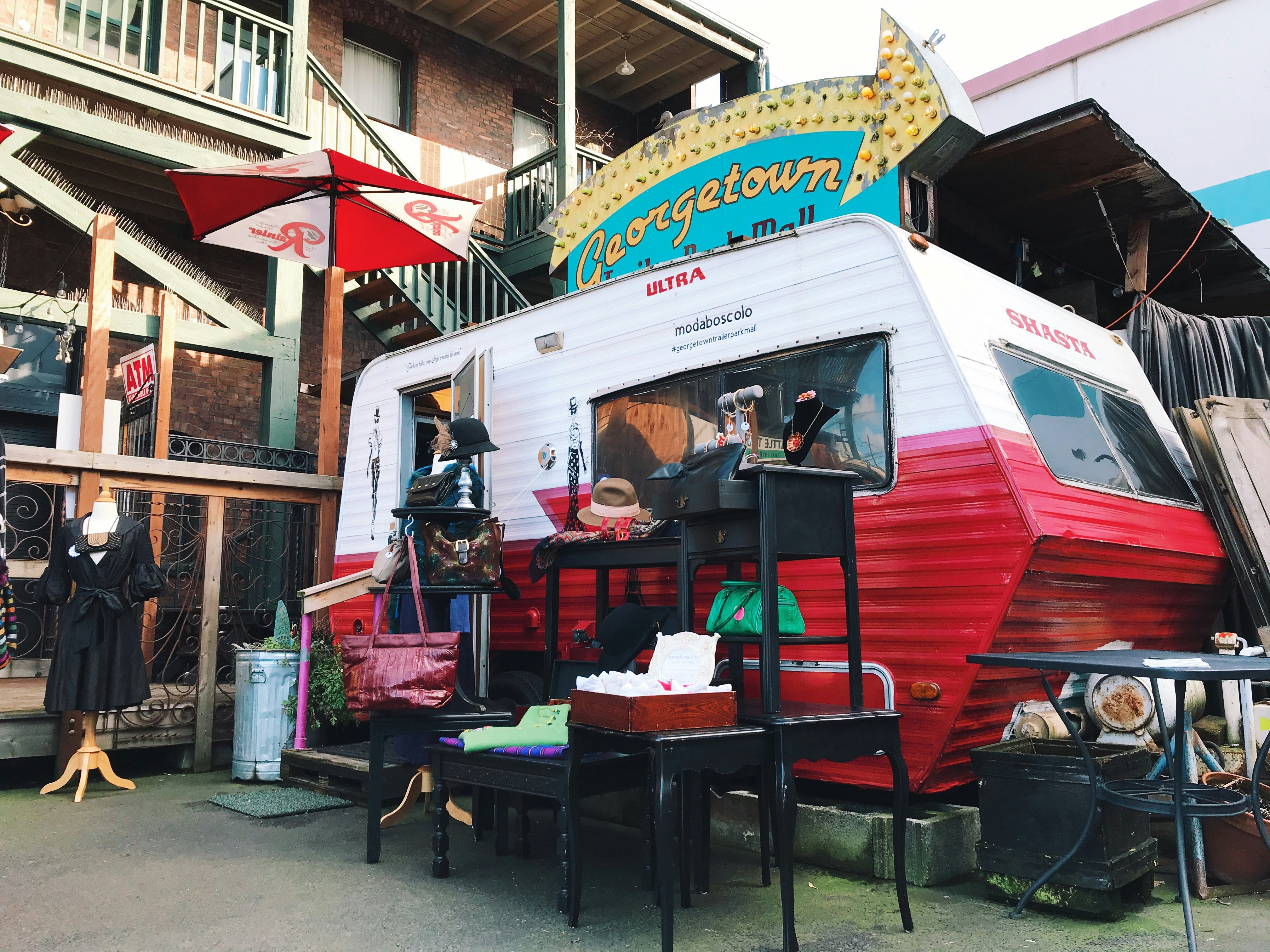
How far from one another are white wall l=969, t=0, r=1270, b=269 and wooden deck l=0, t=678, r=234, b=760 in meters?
10.4

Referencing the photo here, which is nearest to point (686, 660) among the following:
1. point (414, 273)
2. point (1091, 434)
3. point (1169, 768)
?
point (1169, 768)

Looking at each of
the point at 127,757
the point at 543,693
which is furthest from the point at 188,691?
the point at 543,693

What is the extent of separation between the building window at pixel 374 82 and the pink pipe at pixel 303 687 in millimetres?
8227

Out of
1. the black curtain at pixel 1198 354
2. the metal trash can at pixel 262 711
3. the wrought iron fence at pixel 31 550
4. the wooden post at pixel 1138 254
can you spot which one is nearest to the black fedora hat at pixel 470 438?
the metal trash can at pixel 262 711

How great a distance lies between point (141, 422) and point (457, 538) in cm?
495

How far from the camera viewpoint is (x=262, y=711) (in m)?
7.01

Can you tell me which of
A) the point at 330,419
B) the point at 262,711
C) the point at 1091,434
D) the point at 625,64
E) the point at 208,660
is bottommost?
the point at 262,711

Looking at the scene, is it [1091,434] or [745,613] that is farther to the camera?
[1091,434]

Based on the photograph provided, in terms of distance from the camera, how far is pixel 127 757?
772 cm

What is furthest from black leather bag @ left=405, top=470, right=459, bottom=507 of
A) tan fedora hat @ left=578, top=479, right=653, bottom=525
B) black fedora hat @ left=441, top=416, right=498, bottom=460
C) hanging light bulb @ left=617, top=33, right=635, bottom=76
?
hanging light bulb @ left=617, top=33, right=635, bottom=76

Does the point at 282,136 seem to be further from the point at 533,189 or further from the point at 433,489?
the point at 433,489

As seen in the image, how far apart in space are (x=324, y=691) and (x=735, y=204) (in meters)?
4.38

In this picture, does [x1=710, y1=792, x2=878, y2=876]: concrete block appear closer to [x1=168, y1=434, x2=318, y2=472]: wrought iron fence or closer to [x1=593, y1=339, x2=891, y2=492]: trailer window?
[x1=593, y1=339, x2=891, y2=492]: trailer window

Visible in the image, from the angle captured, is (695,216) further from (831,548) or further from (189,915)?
(189,915)
